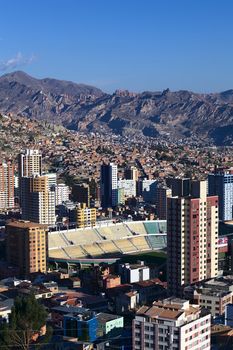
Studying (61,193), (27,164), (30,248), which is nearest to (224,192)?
(61,193)

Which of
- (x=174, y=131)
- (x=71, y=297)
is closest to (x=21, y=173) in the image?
(x=71, y=297)

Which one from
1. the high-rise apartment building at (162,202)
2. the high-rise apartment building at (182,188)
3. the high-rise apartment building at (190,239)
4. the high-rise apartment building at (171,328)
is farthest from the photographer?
the high-rise apartment building at (162,202)

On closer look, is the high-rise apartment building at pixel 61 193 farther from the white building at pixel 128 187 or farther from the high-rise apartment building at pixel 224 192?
the high-rise apartment building at pixel 224 192

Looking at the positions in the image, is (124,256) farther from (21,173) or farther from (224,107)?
(224,107)

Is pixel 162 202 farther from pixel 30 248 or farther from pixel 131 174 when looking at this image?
pixel 30 248

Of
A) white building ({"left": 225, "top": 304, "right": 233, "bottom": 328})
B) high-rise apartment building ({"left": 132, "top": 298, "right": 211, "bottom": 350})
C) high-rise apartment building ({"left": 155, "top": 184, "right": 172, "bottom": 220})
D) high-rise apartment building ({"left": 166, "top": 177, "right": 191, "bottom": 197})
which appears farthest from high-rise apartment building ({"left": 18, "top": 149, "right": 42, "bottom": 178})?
high-rise apartment building ({"left": 132, "top": 298, "right": 211, "bottom": 350})

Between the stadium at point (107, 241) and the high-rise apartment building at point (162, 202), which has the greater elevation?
the high-rise apartment building at point (162, 202)

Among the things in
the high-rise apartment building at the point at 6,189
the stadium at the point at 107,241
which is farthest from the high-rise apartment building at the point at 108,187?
the stadium at the point at 107,241

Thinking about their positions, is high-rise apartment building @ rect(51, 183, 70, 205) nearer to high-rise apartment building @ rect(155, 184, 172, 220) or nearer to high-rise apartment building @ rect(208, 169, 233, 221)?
high-rise apartment building @ rect(155, 184, 172, 220)
